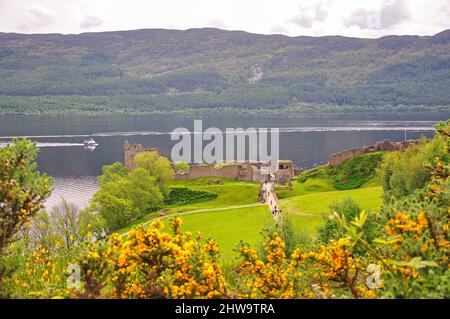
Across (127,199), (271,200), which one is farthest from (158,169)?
(271,200)

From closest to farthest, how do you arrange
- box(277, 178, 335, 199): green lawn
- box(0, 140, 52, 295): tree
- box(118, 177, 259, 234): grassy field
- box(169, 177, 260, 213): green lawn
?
1. box(0, 140, 52, 295): tree
2. box(118, 177, 259, 234): grassy field
3. box(169, 177, 260, 213): green lawn
4. box(277, 178, 335, 199): green lawn

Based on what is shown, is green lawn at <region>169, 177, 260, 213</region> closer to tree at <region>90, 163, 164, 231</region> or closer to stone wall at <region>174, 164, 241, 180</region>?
tree at <region>90, 163, 164, 231</region>

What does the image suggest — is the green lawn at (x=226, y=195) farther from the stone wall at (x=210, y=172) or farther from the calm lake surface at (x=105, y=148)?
the calm lake surface at (x=105, y=148)

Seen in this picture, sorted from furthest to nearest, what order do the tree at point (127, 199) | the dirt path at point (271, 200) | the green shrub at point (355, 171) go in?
the green shrub at point (355, 171) < the tree at point (127, 199) < the dirt path at point (271, 200)

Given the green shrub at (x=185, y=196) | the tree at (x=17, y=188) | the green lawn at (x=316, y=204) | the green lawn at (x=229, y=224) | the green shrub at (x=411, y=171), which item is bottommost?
the green shrub at (x=185, y=196)

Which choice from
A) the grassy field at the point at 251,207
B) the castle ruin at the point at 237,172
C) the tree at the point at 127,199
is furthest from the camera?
the castle ruin at the point at 237,172

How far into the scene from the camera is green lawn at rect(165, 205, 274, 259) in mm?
37875

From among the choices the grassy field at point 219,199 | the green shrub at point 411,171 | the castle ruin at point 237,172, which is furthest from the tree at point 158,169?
the green shrub at point 411,171

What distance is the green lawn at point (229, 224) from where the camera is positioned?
3788 cm

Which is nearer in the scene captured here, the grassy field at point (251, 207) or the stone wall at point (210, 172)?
the grassy field at point (251, 207)

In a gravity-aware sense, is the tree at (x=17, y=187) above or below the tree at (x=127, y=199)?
above

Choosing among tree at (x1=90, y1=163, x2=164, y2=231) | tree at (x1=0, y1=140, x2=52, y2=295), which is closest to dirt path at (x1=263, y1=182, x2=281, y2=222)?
tree at (x1=90, y1=163, x2=164, y2=231)
